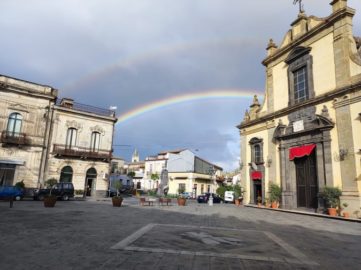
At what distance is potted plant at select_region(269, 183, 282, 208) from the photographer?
2272cm

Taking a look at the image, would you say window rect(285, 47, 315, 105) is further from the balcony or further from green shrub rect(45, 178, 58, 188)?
green shrub rect(45, 178, 58, 188)

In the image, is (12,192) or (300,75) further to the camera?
(300,75)

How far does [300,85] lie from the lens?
22.4 metres

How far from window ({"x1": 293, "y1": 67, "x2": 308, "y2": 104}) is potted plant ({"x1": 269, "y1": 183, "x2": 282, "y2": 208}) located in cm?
745

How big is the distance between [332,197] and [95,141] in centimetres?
2497

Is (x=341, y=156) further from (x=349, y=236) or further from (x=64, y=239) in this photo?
(x=64, y=239)

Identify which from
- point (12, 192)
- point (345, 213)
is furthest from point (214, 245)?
point (12, 192)

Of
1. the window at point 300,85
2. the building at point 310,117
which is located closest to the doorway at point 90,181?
the building at point 310,117

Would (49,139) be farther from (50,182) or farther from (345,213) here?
(345,213)

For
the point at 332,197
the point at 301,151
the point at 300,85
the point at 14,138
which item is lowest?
the point at 332,197

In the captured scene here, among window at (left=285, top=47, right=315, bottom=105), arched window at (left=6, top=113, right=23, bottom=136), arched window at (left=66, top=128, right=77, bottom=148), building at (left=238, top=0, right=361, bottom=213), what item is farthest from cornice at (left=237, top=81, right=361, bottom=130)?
arched window at (left=6, top=113, right=23, bottom=136)

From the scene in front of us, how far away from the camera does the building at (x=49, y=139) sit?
85.8 ft

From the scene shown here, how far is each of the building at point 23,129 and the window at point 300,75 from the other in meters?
23.7

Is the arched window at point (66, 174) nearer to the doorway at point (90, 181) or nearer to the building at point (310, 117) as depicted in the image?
the doorway at point (90, 181)
